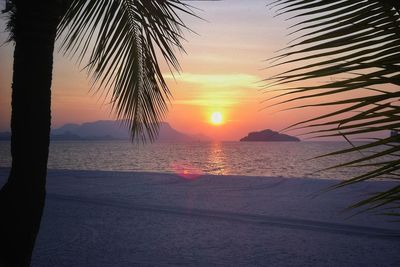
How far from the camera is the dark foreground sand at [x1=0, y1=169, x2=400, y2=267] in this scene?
5566mm

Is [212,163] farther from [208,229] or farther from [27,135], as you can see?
[27,135]

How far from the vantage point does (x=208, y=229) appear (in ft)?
24.0

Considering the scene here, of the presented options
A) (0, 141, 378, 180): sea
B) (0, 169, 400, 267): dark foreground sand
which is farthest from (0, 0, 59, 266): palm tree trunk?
(0, 141, 378, 180): sea

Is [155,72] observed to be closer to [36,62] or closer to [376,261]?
[36,62]

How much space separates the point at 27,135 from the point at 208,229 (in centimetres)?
572

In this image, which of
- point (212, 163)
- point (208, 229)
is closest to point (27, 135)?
point (208, 229)

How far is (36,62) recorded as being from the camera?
1874 mm

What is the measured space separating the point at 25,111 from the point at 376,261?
16.7ft

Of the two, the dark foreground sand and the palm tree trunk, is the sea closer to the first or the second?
the dark foreground sand

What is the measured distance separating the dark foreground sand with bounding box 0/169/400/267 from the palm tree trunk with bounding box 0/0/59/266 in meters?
2.96

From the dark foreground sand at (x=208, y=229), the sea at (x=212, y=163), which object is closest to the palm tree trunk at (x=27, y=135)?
the dark foreground sand at (x=208, y=229)

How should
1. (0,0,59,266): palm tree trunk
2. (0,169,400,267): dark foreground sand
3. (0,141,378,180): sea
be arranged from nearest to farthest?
(0,0,59,266): palm tree trunk < (0,169,400,267): dark foreground sand < (0,141,378,180): sea

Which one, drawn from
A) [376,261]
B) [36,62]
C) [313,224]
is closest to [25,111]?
[36,62]

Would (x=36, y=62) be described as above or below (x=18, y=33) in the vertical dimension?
below
